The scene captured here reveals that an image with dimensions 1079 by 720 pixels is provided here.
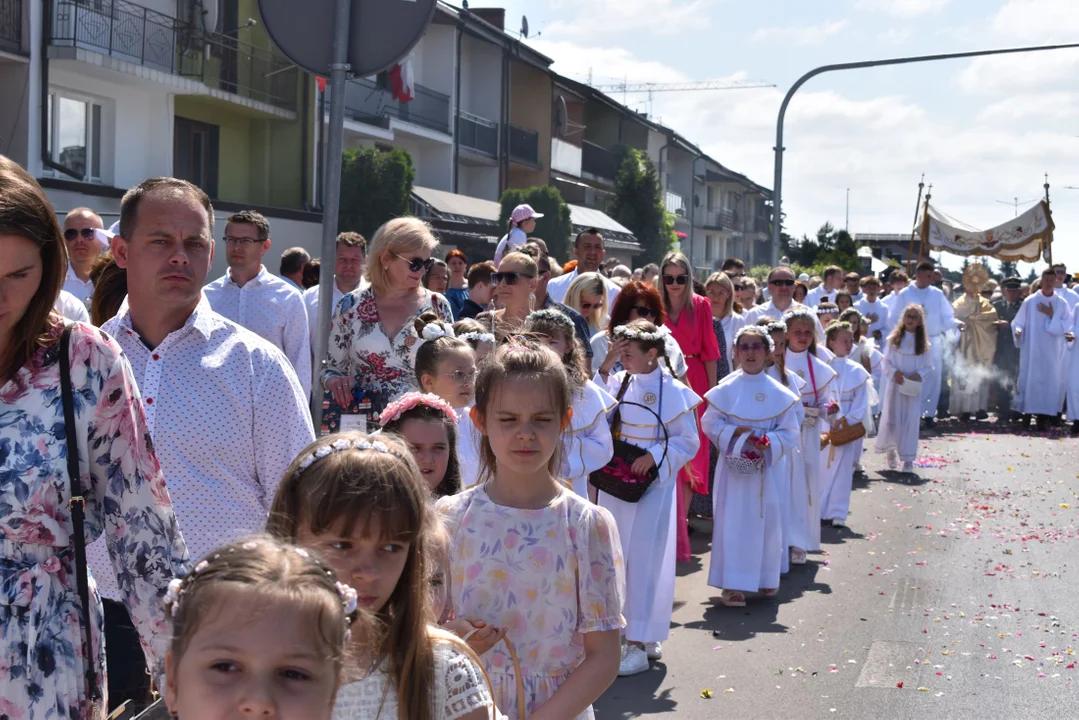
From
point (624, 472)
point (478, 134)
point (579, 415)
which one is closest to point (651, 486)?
point (624, 472)

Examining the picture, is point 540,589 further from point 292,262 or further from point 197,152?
point 197,152

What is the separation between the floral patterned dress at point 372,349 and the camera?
6.04m

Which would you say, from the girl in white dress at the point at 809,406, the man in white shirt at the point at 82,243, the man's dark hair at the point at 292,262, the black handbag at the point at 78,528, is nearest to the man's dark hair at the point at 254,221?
the man in white shirt at the point at 82,243

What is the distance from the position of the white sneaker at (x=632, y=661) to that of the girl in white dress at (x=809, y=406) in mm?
3330

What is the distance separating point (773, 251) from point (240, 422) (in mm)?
15377

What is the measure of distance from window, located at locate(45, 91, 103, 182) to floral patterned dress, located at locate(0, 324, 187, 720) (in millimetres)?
17256

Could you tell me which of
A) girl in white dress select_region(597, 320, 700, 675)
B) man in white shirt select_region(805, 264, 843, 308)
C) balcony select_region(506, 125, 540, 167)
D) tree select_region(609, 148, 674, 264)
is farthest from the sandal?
tree select_region(609, 148, 674, 264)

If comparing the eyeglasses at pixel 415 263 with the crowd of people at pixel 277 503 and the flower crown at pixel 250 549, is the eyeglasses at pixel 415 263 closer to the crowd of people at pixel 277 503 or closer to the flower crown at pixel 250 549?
the crowd of people at pixel 277 503

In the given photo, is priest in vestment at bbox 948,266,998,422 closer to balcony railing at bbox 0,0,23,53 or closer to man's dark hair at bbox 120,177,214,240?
balcony railing at bbox 0,0,23,53

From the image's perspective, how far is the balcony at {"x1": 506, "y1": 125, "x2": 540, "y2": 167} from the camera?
37500 mm

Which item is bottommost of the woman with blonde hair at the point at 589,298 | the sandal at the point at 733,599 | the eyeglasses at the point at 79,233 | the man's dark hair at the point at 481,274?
the sandal at the point at 733,599

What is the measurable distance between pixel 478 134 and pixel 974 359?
56.9 ft

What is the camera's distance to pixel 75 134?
20.1m

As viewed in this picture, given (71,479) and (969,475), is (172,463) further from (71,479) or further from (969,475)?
(969,475)
